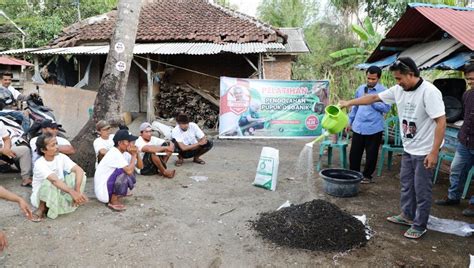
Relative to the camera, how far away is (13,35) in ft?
55.4

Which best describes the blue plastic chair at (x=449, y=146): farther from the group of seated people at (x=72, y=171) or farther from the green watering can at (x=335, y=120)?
the group of seated people at (x=72, y=171)

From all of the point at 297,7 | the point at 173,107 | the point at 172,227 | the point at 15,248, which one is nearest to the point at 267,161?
the point at 172,227

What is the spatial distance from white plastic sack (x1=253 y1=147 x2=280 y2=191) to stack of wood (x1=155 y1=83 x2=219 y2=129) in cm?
621

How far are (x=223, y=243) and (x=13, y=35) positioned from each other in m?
17.7

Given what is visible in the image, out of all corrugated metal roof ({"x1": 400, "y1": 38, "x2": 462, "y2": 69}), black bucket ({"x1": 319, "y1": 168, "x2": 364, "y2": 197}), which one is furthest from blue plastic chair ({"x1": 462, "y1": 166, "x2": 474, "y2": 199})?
corrugated metal roof ({"x1": 400, "y1": 38, "x2": 462, "y2": 69})

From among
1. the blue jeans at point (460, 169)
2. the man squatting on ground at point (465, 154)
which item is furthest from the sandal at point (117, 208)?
the blue jeans at point (460, 169)

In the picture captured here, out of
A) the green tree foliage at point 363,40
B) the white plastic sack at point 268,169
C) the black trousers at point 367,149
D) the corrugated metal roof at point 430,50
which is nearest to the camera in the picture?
the white plastic sack at point 268,169

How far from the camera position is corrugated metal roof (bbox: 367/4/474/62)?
187 inches

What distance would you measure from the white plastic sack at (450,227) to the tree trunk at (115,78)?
4.71 meters

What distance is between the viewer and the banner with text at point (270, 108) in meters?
8.88

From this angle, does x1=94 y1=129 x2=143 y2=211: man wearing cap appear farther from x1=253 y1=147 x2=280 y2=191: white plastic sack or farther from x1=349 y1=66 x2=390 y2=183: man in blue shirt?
x1=349 y1=66 x2=390 y2=183: man in blue shirt

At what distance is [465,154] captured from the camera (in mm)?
4422

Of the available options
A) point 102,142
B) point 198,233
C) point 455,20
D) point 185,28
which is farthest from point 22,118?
point 185,28

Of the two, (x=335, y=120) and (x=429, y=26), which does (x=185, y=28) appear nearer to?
(x=429, y=26)
